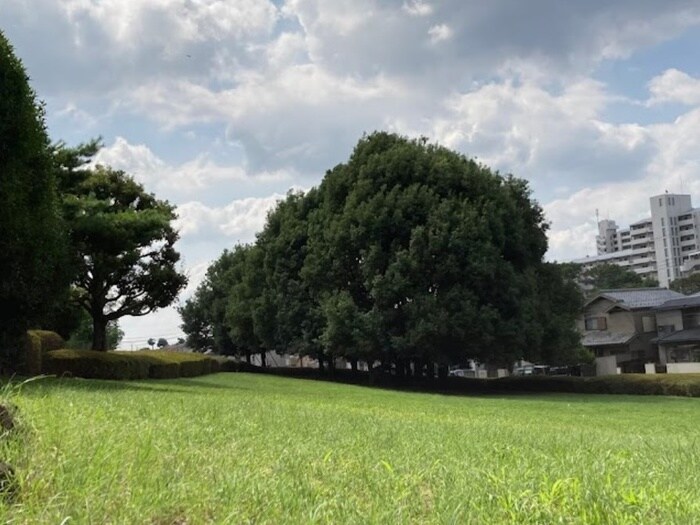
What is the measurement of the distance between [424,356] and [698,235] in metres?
102

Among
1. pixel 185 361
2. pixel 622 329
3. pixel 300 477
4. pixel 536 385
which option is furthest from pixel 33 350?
pixel 622 329

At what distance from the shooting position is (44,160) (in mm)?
15586

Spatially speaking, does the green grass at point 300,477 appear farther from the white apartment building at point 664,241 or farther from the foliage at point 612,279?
the white apartment building at point 664,241

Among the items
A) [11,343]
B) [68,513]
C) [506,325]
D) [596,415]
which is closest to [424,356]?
[506,325]

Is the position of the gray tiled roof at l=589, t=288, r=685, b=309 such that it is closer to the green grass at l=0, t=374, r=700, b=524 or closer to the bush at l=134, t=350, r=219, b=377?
the bush at l=134, t=350, r=219, b=377

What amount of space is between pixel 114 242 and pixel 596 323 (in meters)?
35.6

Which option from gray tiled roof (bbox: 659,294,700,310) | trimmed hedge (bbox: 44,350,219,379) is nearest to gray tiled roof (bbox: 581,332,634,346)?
gray tiled roof (bbox: 659,294,700,310)

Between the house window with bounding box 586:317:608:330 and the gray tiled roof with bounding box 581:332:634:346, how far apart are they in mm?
420

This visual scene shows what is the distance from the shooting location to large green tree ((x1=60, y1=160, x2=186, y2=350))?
19109 mm

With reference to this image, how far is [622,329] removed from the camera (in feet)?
147

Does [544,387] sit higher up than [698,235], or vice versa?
[698,235]

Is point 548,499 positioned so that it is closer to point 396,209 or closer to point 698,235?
point 396,209

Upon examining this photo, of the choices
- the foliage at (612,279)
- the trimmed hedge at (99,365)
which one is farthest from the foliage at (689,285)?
the trimmed hedge at (99,365)

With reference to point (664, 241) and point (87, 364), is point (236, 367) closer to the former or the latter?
point (87, 364)
